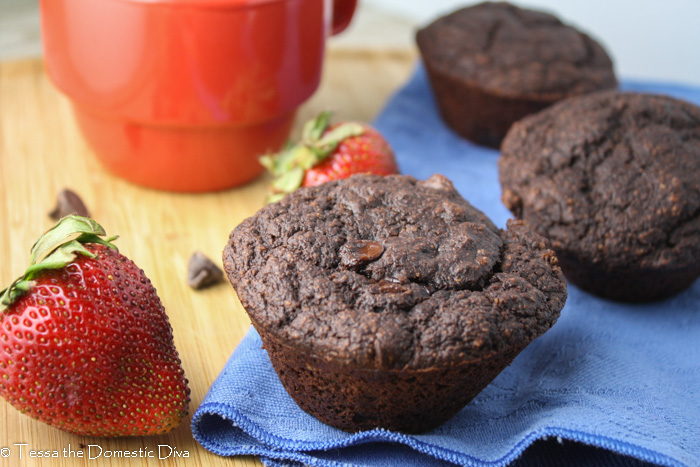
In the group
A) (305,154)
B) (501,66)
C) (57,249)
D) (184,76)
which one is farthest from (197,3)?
(501,66)

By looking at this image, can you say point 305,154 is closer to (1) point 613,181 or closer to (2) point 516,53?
(1) point 613,181

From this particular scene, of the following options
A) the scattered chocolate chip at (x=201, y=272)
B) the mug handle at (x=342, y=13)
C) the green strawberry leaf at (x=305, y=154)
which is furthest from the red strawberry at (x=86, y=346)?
the mug handle at (x=342, y=13)

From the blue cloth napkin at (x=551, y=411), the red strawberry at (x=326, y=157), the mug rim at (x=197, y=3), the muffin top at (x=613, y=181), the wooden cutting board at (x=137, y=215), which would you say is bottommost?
the wooden cutting board at (x=137, y=215)

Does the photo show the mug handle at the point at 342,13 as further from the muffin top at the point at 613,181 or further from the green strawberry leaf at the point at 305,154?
the muffin top at the point at 613,181

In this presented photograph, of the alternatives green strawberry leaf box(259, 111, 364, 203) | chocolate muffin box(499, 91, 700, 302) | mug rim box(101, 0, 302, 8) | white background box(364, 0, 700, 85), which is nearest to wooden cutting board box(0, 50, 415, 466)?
green strawberry leaf box(259, 111, 364, 203)

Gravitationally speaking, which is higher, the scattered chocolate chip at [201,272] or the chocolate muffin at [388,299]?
the chocolate muffin at [388,299]

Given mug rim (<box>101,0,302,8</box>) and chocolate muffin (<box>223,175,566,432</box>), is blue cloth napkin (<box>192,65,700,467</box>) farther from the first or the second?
mug rim (<box>101,0,302,8</box>)

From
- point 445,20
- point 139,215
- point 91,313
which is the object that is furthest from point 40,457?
point 445,20
